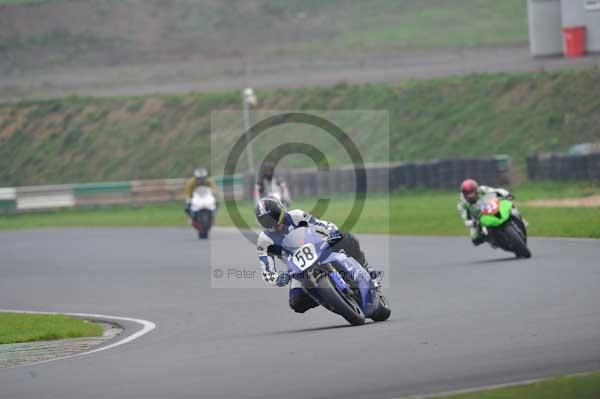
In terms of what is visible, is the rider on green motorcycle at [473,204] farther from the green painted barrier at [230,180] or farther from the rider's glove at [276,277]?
the green painted barrier at [230,180]

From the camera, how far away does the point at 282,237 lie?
12.1 m

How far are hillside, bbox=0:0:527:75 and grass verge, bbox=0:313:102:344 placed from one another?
42579mm

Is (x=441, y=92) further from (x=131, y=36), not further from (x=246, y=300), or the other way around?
(x=246, y=300)

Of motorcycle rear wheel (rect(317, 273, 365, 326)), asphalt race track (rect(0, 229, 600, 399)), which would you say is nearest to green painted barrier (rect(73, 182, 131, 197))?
asphalt race track (rect(0, 229, 600, 399))

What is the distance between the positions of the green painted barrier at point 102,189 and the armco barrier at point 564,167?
15.8 meters

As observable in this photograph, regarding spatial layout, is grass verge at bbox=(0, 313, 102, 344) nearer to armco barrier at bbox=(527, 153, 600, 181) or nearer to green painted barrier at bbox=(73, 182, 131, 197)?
armco barrier at bbox=(527, 153, 600, 181)

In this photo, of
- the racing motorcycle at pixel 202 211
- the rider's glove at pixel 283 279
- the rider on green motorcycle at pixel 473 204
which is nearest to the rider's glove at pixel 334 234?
the rider's glove at pixel 283 279

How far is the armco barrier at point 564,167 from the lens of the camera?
32.1m

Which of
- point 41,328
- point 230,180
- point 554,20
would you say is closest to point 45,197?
point 230,180

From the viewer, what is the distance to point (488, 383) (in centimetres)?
833

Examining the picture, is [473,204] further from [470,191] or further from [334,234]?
[334,234]

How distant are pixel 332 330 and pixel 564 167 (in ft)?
73.3

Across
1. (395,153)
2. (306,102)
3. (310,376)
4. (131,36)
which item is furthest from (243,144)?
(310,376)

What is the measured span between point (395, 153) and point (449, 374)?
120 ft
